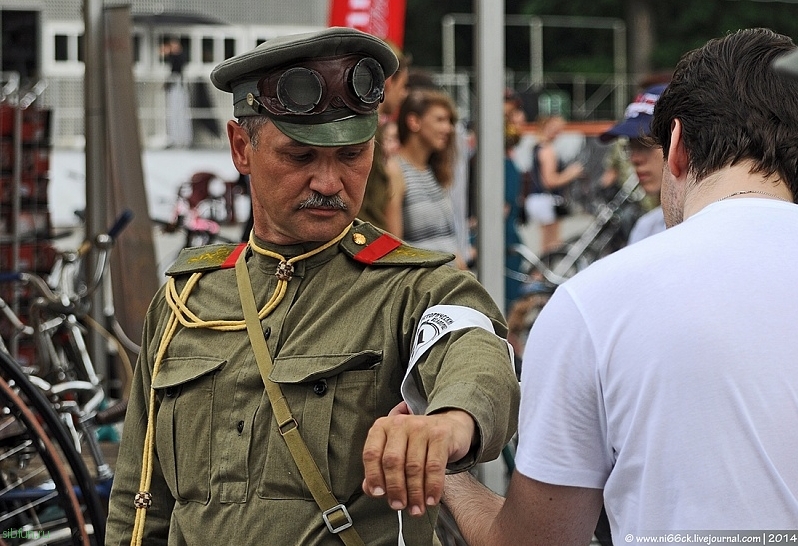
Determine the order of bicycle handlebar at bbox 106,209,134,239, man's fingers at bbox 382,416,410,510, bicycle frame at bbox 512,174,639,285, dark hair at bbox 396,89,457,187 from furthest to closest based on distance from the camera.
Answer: bicycle frame at bbox 512,174,639,285 → dark hair at bbox 396,89,457,187 → bicycle handlebar at bbox 106,209,134,239 → man's fingers at bbox 382,416,410,510

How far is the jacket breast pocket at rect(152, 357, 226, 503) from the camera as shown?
7.14 ft

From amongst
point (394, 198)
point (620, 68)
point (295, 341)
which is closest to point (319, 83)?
point (295, 341)

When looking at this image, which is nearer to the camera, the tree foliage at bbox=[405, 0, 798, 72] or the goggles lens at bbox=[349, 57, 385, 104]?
the goggles lens at bbox=[349, 57, 385, 104]

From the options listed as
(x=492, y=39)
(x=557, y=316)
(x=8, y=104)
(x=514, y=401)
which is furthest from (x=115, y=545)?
(x=8, y=104)

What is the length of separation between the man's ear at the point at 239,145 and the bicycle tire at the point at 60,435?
1.29 m

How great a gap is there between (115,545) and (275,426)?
1.43 ft

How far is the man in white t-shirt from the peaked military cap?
0.59 meters

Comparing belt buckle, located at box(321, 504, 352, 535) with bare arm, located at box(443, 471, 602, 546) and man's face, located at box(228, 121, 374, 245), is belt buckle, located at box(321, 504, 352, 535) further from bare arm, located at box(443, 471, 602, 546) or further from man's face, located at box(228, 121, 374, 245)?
man's face, located at box(228, 121, 374, 245)

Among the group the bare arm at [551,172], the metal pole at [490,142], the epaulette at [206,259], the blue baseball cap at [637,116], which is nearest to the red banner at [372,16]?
the metal pole at [490,142]

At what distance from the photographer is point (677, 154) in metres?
1.94

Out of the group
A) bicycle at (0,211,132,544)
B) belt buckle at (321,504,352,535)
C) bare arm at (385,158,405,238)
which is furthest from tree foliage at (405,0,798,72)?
belt buckle at (321,504,352,535)

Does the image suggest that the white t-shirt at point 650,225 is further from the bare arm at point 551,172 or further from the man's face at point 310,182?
the bare arm at point 551,172

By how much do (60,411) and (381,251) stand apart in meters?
2.26

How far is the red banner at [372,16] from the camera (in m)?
6.97
